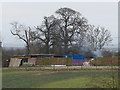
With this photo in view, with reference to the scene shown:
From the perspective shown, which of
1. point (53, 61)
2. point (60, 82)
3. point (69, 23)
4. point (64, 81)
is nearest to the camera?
point (60, 82)

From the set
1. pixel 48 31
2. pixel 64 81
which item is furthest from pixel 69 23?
pixel 64 81

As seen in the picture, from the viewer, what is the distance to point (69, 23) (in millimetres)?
53469

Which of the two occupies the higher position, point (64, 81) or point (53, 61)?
point (64, 81)

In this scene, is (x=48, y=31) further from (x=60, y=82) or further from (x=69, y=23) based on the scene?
(x=60, y=82)

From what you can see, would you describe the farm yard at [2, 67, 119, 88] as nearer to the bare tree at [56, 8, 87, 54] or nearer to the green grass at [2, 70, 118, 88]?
the green grass at [2, 70, 118, 88]

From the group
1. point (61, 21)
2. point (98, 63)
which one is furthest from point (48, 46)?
point (98, 63)

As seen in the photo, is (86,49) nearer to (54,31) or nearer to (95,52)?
(95,52)

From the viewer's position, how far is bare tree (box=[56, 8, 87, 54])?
52438 mm

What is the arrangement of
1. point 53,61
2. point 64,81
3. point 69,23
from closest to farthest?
point 64,81
point 53,61
point 69,23

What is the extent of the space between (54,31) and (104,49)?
14.2m

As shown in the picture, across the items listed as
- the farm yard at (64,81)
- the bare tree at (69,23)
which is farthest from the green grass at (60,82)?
the bare tree at (69,23)

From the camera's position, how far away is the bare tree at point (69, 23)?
52.4 m

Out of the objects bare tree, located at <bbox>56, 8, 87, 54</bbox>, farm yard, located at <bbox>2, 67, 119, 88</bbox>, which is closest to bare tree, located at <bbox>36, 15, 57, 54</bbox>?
bare tree, located at <bbox>56, 8, 87, 54</bbox>

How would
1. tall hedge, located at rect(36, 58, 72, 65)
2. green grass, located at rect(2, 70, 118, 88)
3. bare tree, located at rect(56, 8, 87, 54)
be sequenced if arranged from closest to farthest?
green grass, located at rect(2, 70, 118, 88)
tall hedge, located at rect(36, 58, 72, 65)
bare tree, located at rect(56, 8, 87, 54)
